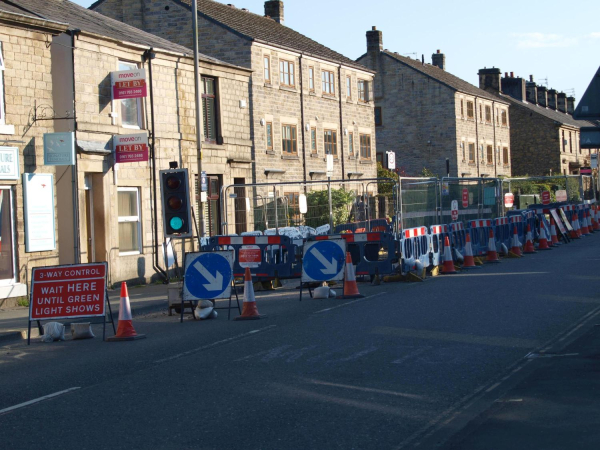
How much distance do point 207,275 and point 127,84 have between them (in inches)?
371

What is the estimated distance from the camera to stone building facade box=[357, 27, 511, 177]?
59.3 metres

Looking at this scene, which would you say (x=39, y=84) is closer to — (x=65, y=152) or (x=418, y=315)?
(x=65, y=152)

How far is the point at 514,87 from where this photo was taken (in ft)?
259

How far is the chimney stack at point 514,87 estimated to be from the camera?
78.6 meters

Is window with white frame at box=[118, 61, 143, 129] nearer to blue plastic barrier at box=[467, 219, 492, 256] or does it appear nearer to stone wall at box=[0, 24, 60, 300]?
stone wall at box=[0, 24, 60, 300]

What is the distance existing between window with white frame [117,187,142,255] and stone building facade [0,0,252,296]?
3 centimetres

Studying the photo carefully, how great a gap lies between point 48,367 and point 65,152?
376 inches

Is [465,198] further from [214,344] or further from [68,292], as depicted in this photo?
[214,344]

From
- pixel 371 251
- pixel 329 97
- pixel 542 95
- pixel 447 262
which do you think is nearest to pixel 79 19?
pixel 371 251

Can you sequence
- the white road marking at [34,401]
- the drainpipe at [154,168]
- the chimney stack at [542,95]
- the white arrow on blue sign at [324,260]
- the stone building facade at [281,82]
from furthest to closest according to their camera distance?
the chimney stack at [542,95]
the stone building facade at [281,82]
the drainpipe at [154,168]
the white arrow on blue sign at [324,260]
the white road marking at [34,401]

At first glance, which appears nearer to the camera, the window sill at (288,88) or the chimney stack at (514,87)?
the window sill at (288,88)

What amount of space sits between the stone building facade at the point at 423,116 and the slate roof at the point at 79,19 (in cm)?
3418

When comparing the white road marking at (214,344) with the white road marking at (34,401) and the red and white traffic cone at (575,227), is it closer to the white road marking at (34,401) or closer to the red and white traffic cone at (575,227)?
the white road marking at (34,401)

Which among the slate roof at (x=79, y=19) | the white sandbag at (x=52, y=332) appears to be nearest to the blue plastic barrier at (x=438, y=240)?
the slate roof at (x=79, y=19)
